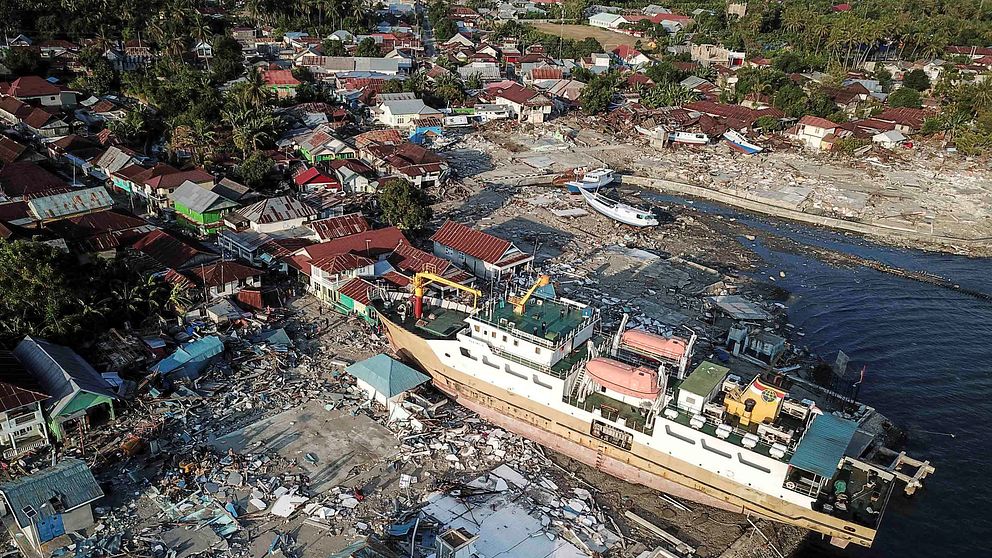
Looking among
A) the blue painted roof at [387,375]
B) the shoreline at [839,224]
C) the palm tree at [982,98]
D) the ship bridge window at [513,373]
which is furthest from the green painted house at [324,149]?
the palm tree at [982,98]

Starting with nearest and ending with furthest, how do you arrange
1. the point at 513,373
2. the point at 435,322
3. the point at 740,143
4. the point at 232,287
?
the point at 513,373
the point at 435,322
the point at 232,287
the point at 740,143

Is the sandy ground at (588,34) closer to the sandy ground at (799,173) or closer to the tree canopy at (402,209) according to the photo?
the sandy ground at (799,173)

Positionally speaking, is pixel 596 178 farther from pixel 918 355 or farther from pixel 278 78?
pixel 278 78

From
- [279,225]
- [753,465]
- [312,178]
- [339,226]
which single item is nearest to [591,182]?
[312,178]

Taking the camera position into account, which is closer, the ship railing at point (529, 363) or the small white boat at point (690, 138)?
the ship railing at point (529, 363)

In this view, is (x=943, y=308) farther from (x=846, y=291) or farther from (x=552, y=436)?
(x=552, y=436)

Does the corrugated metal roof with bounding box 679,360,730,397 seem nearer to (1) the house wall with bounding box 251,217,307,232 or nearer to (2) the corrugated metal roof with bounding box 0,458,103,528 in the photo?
(2) the corrugated metal roof with bounding box 0,458,103,528
